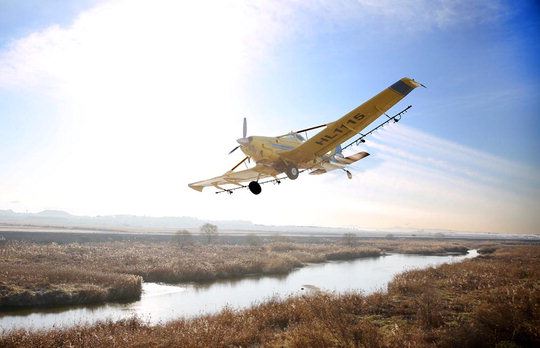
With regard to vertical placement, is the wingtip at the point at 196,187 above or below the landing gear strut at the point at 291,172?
below

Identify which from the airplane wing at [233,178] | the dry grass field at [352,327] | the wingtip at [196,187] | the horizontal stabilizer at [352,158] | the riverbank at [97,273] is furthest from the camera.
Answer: the riverbank at [97,273]

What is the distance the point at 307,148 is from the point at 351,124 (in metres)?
1.85

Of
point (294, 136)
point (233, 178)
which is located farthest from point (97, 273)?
point (294, 136)

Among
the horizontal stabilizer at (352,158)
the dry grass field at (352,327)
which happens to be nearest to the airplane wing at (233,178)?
the horizontal stabilizer at (352,158)

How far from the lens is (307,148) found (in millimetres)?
12586

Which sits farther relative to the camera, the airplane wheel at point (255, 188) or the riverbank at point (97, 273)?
the riverbank at point (97, 273)

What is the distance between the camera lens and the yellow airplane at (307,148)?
35.0ft

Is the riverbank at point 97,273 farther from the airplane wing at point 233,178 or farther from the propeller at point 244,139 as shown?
the propeller at point 244,139

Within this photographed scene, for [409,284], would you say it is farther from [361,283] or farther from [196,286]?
[196,286]

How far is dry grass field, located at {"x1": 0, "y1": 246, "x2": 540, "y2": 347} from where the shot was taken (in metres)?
11.4

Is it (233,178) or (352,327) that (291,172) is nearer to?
(233,178)

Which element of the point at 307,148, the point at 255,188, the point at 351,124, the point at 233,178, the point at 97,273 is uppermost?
the point at 351,124

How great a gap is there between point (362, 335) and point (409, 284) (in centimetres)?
1295

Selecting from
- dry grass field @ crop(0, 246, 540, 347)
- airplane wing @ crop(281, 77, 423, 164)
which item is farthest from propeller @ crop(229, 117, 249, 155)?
dry grass field @ crop(0, 246, 540, 347)
